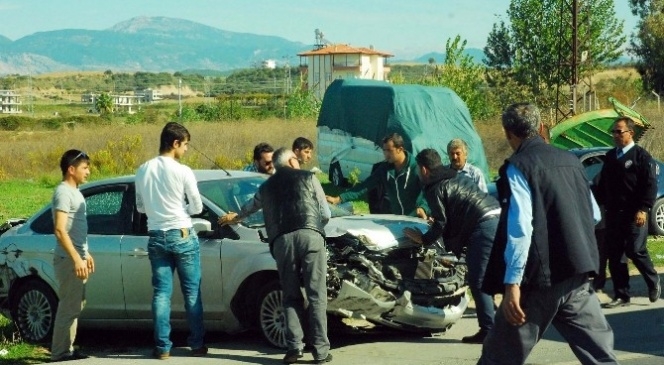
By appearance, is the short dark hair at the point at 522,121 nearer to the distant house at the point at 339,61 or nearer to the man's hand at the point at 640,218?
the man's hand at the point at 640,218

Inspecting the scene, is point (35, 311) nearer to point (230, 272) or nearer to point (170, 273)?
point (170, 273)

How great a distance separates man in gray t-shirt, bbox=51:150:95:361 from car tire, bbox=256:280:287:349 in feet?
4.73

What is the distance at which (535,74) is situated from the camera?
64.3 m

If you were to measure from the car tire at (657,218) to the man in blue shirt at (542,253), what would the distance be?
12.2 m

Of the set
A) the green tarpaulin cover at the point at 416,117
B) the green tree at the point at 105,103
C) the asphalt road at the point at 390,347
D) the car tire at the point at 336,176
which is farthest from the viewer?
the green tree at the point at 105,103

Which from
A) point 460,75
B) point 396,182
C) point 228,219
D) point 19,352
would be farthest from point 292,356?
point 460,75

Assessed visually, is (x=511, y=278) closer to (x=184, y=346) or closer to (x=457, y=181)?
(x=457, y=181)

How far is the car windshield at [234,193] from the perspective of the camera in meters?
10.3

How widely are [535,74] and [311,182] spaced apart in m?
56.7

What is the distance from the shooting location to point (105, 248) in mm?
10359

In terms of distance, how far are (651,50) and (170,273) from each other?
6841 cm

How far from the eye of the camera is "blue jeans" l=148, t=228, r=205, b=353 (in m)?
9.34

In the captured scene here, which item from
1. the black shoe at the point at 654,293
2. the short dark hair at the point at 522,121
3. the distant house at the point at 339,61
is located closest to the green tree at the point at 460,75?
the black shoe at the point at 654,293

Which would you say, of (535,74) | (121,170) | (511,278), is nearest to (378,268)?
(511,278)
